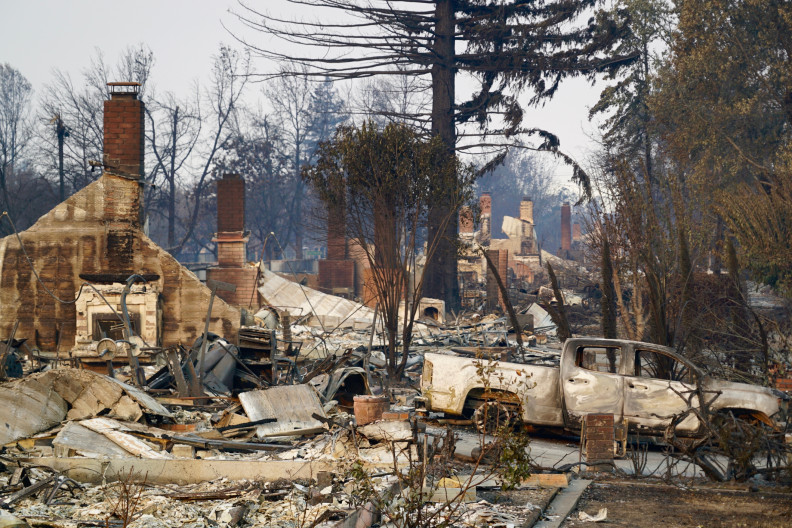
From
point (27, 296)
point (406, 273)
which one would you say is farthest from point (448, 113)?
point (27, 296)

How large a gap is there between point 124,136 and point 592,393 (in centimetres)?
1169

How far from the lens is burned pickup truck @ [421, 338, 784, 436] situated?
397 inches

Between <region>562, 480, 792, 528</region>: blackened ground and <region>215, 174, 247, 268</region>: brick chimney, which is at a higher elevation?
<region>215, 174, 247, 268</region>: brick chimney

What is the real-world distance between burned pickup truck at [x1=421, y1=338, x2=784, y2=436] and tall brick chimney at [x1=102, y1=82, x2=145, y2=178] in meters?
9.05

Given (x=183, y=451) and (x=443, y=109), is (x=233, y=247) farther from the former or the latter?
(x=183, y=451)

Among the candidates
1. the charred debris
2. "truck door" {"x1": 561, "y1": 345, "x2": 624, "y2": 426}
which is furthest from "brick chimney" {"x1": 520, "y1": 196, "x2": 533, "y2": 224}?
"truck door" {"x1": 561, "y1": 345, "x2": 624, "y2": 426}

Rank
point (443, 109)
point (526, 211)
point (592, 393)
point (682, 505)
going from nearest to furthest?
point (682, 505)
point (592, 393)
point (443, 109)
point (526, 211)

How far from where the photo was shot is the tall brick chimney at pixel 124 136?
17.0 metres

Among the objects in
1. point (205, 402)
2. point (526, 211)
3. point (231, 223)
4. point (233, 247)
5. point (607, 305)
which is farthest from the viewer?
point (526, 211)

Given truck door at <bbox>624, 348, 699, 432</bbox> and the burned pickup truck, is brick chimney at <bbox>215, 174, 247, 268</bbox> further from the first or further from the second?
truck door at <bbox>624, 348, 699, 432</bbox>

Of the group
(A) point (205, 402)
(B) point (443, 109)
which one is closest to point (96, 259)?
(A) point (205, 402)

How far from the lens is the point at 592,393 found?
34.5 feet

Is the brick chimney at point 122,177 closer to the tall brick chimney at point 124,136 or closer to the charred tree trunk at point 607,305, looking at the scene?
the tall brick chimney at point 124,136

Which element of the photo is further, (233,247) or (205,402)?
(233,247)
